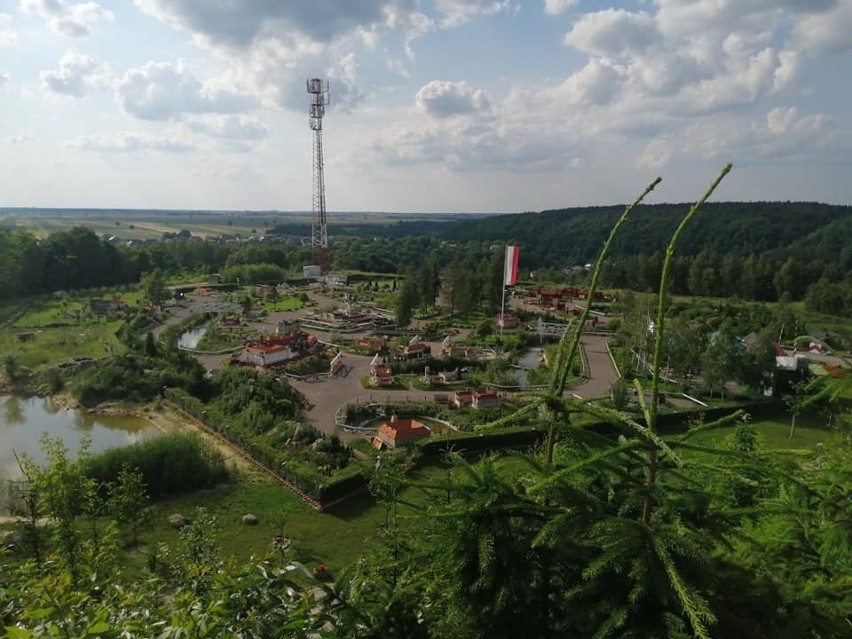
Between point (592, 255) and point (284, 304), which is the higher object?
point (592, 255)

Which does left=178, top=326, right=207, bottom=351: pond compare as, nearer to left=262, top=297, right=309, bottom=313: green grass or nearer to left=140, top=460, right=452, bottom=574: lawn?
left=262, top=297, right=309, bottom=313: green grass

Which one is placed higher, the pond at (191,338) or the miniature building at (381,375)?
the miniature building at (381,375)

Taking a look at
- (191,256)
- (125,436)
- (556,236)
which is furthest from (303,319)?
(556,236)

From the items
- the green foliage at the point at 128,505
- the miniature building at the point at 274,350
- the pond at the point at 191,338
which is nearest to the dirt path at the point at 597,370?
the miniature building at the point at 274,350

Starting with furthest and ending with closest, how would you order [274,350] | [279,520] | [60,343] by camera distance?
[60,343], [274,350], [279,520]

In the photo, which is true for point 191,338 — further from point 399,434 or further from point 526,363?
point 399,434

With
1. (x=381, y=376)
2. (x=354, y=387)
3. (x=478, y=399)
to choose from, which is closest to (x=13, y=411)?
(x=354, y=387)

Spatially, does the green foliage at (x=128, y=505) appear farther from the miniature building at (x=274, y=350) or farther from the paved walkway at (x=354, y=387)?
the miniature building at (x=274, y=350)
